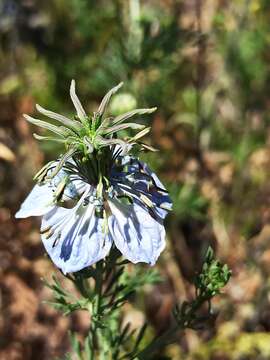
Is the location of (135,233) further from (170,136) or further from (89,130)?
(170,136)

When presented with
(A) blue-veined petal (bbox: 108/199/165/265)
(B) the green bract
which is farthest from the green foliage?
(B) the green bract

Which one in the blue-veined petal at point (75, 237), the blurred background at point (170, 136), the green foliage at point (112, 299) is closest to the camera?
the blue-veined petal at point (75, 237)

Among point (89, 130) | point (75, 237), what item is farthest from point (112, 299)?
point (89, 130)

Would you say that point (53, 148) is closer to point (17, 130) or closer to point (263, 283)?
point (17, 130)

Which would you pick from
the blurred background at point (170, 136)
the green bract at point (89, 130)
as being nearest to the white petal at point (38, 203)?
the green bract at point (89, 130)

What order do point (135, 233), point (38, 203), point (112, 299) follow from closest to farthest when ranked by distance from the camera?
1. point (135, 233)
2. point (38, 203)
3. point (112, 299)

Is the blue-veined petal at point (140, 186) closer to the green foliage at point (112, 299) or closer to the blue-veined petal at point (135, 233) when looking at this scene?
the blue-veined petal at point (135, 233)
